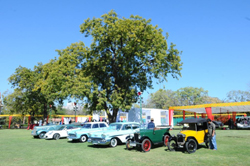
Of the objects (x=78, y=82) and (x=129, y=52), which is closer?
(x=129, y=52)

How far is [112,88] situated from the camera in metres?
28.3

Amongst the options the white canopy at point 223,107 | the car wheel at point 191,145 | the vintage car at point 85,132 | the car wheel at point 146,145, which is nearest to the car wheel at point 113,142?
the car wheel at point 146,145

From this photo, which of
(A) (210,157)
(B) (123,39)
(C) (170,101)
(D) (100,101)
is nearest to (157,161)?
(A) (210,157)

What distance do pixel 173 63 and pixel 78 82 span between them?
12489mm

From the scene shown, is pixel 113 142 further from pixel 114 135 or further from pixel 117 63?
pixel 117 63

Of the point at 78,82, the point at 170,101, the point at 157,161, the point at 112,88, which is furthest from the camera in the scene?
the point at 170,101

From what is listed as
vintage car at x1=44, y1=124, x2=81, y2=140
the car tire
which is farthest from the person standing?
vintage car at x1=44, y1=124, x2=81, y2=140

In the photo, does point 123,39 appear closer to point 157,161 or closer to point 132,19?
point 132,19

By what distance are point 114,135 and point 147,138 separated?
2.59 metres

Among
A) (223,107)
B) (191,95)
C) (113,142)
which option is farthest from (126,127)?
(191,95)

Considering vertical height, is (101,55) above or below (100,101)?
above

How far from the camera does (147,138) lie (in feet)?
40.0

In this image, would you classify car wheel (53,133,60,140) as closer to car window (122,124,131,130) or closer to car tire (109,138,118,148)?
car tire (109,138,118,148)

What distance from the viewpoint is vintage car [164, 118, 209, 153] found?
36.6 ft
